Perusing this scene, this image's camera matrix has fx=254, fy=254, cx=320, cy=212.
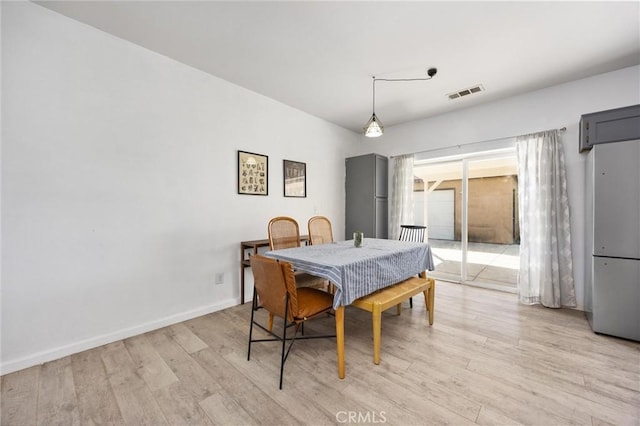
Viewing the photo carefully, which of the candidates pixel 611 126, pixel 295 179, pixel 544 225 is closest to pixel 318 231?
pixel 295 179

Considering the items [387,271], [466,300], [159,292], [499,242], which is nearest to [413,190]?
[499,242]

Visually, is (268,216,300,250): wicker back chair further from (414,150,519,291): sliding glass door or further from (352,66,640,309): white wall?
(352,66,640,309): white wall

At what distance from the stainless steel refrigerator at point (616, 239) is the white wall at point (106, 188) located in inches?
147

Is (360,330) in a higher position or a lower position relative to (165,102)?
lower

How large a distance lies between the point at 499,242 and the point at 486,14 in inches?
118

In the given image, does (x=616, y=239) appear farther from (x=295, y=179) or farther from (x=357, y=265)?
(x=295, y=179)

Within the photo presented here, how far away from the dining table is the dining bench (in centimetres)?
6

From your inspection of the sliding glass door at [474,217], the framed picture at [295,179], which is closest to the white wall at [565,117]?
the sliding glass door at [474,217]

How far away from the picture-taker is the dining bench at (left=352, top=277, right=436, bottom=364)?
1.87m

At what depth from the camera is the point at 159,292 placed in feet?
8.36

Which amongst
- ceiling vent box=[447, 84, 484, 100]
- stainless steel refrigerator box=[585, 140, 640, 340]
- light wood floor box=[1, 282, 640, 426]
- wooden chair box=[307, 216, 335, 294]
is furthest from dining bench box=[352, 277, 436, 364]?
ceiling vent box=[447, 84, 484, 100]

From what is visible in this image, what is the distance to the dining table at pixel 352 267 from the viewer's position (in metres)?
1.75

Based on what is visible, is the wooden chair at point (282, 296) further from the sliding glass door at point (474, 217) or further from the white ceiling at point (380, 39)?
the sliding glass door at point (474, 217)

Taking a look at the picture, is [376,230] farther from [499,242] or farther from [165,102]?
[165,102]
